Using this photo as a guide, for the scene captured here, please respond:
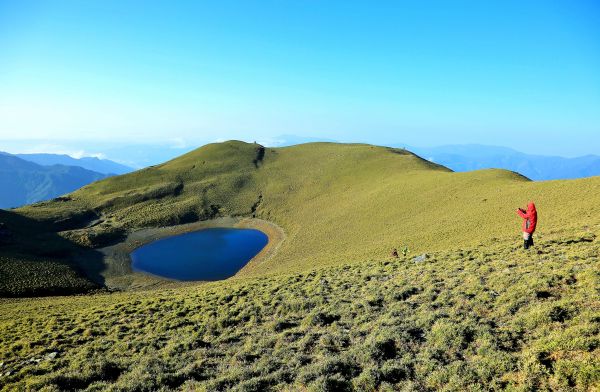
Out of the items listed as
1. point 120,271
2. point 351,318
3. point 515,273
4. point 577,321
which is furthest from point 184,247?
point 577,321

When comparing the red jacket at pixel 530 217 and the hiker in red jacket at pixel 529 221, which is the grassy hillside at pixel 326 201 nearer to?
the hiker in red jacket at pixel 529 221

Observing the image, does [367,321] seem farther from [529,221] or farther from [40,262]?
[40,262]

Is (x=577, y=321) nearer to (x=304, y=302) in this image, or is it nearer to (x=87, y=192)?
(x=304, y=302)

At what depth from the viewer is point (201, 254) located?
60.1 m

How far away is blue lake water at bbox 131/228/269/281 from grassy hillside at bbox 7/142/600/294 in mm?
6808

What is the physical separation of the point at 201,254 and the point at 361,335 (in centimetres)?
5096

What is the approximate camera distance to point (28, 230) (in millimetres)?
64000

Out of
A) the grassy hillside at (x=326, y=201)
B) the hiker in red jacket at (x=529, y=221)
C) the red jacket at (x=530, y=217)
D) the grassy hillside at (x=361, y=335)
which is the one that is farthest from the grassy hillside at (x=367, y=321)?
the red jacket at (x=530, y=217)

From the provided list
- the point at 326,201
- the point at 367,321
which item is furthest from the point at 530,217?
the point at 326,201

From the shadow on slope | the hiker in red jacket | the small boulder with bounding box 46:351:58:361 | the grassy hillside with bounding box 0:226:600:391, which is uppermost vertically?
the hiker in red jacket

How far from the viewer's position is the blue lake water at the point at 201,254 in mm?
Result: 51344

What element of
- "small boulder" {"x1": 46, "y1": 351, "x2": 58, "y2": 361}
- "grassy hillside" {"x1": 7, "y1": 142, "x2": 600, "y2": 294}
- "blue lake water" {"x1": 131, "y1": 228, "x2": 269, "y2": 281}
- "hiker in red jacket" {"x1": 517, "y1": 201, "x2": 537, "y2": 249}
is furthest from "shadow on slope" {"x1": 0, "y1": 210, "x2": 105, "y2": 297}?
A: "hiker in red jacket" {"x1": 517, "y1": 201, "x2": 537, "y2": 249}

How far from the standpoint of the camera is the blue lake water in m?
51.3

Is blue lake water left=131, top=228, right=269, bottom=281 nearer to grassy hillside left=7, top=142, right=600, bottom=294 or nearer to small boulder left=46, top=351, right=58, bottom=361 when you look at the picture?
grassy hillside left=7, top=142, right=600, bottom=294
